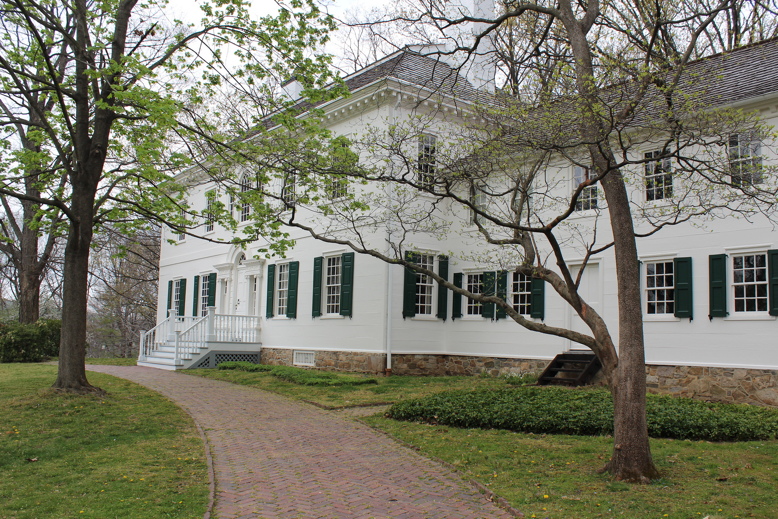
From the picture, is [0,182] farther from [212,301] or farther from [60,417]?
[212,301]

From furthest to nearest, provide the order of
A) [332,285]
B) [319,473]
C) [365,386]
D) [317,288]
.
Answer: [317,288], [332,285], [365,386], [319,473]

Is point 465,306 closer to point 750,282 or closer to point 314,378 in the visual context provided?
point 314,378

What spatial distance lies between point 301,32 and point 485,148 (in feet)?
15.2

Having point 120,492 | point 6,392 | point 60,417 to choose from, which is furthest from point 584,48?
point 6,392

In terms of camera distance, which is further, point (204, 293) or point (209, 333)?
point (204, 293)

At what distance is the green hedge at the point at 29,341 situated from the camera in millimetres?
20484

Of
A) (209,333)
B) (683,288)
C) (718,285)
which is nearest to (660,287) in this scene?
(683,288)

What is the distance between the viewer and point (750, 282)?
1173cm

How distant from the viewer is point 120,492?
18.5ft

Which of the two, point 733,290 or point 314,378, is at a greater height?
point 733,290

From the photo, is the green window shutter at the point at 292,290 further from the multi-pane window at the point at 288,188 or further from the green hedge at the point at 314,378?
the multi-pane window at the point at 288,188

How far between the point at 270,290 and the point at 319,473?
13.9 metres

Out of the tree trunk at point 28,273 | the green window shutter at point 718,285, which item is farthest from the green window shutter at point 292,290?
the green window shutter at point 718,285

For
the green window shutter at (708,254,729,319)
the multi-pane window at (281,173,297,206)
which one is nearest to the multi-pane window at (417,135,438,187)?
the multi-pane window at (281,173,297,206)
